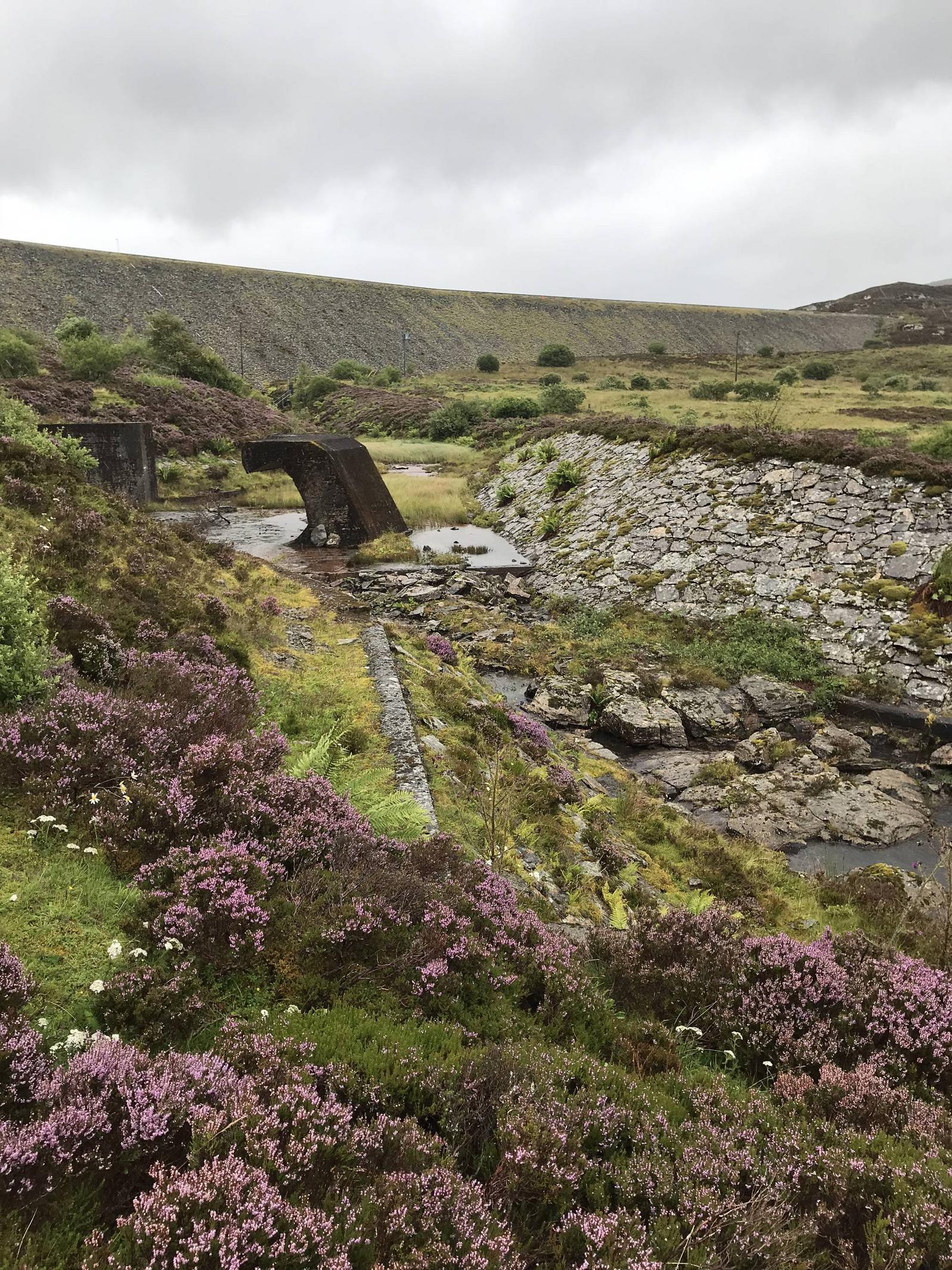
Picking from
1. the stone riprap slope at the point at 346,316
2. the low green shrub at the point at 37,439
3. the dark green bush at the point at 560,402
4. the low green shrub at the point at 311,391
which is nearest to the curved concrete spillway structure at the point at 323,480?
the low green shrub at the point at 37,439

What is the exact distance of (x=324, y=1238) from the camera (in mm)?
2213

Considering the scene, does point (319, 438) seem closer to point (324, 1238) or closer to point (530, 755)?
point (530, 755)

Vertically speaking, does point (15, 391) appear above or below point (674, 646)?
above

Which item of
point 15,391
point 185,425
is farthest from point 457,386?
point 15,391

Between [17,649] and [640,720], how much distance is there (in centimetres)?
986

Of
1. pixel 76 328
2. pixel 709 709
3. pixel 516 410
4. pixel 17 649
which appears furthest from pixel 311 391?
pixel 17 649

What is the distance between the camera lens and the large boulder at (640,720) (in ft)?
40.4

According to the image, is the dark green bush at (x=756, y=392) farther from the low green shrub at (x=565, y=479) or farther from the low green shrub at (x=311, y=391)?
the low green shrub at (x=311, y=391)

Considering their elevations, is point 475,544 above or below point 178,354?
below

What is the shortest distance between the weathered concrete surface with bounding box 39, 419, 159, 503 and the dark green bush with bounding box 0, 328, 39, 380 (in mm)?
16969

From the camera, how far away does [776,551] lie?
18.0 metres

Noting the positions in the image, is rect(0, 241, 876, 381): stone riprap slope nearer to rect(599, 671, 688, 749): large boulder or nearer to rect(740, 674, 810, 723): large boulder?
rect(599, 671, 688, 749): large boulder

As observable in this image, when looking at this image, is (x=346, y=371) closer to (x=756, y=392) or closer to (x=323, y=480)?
(x=756, y=392)

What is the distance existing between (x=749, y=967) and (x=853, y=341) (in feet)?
527
